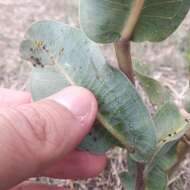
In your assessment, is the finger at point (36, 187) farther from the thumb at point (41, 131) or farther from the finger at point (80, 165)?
the thumb at point (41, 131)

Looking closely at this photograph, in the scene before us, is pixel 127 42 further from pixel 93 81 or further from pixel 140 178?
pixel 140 178

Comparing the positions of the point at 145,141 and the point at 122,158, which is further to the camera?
the point at 122,158

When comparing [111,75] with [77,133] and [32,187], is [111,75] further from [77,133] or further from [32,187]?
[32,187]

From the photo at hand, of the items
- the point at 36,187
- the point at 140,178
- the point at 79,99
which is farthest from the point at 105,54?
the point at 79,99

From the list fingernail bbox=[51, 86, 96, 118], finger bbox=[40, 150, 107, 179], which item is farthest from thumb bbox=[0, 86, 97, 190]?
finger bbox=[40, 150, 107, 179]

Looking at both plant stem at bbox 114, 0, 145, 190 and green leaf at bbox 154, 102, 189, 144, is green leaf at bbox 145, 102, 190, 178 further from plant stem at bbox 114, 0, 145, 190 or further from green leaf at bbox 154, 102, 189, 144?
plant stem at bbox 114, 0, 145, 190

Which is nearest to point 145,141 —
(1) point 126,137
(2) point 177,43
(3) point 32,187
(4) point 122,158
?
(1) point 126,137
